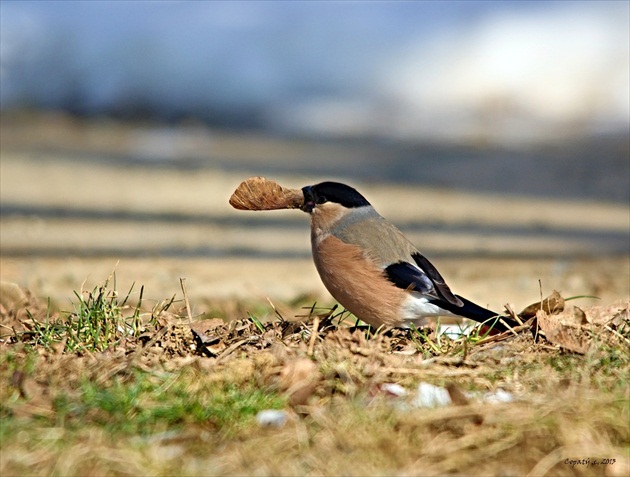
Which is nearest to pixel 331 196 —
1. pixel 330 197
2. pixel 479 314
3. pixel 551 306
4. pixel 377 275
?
pixel 330 197

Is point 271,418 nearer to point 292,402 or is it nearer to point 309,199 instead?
point 292,402

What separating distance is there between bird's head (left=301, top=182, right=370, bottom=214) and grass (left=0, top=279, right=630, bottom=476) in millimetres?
895

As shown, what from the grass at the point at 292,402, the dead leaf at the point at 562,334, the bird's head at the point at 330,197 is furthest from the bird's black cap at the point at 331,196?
the dead leaf at the point at 562,334

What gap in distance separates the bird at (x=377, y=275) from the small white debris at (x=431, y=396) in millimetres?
1005

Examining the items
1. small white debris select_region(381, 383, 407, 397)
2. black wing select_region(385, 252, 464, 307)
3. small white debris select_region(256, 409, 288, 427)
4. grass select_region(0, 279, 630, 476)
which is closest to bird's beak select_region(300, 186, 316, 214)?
black wing select_region(385, 252, 464, 307)

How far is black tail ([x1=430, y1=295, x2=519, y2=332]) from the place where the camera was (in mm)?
5328

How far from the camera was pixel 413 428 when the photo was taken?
12.7ft

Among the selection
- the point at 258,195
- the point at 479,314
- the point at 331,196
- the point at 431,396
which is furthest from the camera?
the point at 331,196

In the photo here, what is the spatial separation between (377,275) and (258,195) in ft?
2.53

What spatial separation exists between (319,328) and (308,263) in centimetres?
395

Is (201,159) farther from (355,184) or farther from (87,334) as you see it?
(87,334)

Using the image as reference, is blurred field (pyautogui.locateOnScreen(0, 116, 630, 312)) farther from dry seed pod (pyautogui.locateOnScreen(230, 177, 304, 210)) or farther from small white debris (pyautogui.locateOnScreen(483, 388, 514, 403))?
small white debris (pyautogui.locateOnScreen(483, 388, 514, 403))

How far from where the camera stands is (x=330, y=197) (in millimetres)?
5934

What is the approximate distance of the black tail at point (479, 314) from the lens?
5328 mm
